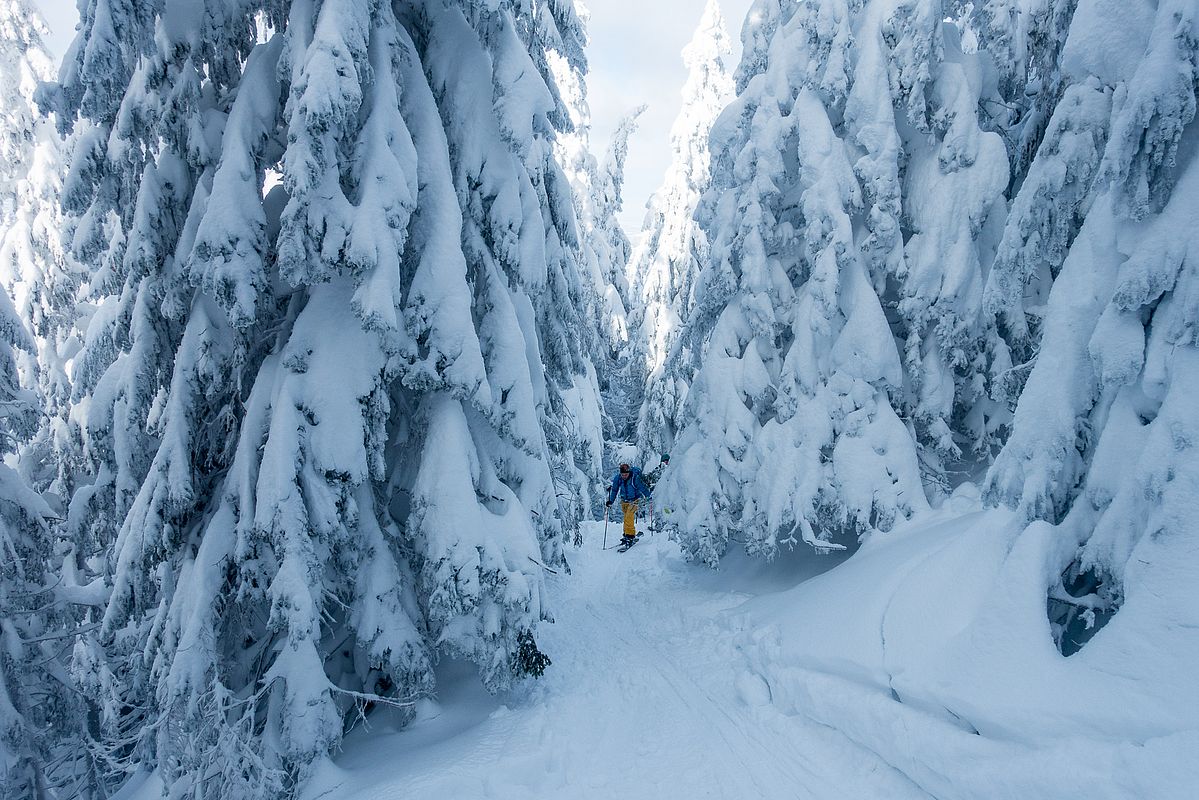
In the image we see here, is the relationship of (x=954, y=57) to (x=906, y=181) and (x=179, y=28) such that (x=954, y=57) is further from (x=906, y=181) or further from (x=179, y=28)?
(x=179, y=28)

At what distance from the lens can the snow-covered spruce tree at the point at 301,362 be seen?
5.48 m

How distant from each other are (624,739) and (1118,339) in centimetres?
523

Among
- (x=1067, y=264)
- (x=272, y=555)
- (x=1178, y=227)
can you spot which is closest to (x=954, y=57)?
(x=1067, y=264)

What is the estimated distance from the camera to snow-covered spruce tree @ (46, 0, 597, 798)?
216 inches

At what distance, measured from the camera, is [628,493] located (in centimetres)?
1544

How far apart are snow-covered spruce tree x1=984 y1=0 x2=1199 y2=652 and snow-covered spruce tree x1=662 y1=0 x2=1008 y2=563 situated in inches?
132

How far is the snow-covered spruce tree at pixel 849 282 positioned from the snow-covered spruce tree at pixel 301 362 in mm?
3829

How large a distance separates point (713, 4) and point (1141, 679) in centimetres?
2656

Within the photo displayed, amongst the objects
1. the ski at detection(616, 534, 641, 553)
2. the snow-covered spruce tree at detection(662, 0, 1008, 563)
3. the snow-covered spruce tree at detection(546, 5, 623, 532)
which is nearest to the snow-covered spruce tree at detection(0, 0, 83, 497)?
the snow-covered spruce tree at detection(546, 5, 623, 532)

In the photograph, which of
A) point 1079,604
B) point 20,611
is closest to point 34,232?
point 20,611

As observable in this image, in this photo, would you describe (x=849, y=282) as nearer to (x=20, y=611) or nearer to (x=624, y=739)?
(x=624, y=739)

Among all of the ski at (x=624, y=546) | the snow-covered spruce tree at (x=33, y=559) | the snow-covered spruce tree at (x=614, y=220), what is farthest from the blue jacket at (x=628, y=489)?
the snow-covered spruce tree at (x=614, y=220)

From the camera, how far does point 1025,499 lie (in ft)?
15.5

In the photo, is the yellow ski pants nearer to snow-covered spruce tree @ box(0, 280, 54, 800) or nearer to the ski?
the ski
